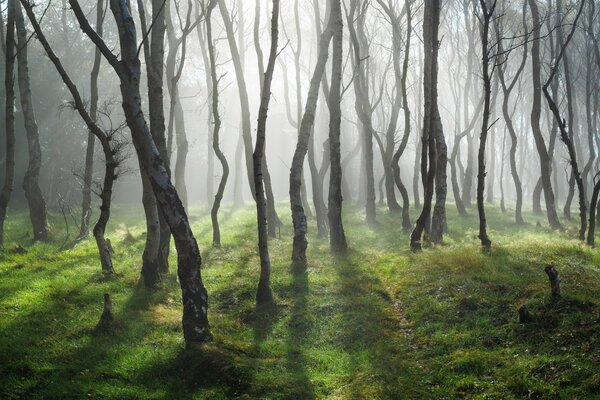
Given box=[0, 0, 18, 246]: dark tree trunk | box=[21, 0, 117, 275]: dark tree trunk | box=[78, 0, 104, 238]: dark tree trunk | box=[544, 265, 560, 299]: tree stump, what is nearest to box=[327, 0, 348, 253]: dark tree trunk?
box=[21, 0, 117, 275]: dark tree trunk

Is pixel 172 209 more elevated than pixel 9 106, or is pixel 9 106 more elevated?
pixel 9 106

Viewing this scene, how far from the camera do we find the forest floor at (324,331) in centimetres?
652

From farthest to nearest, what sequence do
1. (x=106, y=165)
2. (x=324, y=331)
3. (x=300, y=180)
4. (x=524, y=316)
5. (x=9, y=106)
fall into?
(x=9, y=106), (x=300, y=180), (x=106, y=165), (x=324, y=331), (x=524, y=316)

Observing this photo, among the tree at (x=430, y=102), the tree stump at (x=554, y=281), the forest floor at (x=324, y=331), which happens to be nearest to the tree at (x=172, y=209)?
the forest floor at (x=324, y=331)

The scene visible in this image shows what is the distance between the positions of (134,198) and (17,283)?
93.8ft

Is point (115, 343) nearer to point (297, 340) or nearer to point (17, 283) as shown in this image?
point (297, 340)

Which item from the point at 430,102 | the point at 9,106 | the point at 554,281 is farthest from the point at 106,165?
the point at 554,281

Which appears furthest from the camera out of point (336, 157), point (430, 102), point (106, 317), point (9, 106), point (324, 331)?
point (9, 106)

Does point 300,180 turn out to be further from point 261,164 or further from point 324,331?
point 324,331

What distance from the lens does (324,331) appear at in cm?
887

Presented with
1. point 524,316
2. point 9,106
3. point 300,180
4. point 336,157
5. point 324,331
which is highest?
point 9,106

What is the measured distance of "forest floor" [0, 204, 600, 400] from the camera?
6.52 meters

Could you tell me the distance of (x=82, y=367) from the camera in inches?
276

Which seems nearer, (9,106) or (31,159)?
(9,106)
